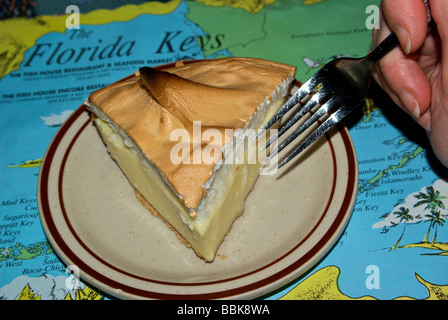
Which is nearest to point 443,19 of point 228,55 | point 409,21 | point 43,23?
point 409,21

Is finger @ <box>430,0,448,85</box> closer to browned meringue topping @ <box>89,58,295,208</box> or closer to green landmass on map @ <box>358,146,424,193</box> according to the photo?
green landmass on map @ <box>358,146,424,193</box>

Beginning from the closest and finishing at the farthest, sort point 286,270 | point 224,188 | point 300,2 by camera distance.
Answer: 1. point 286,270
2. point 224,188
3. point 300,2

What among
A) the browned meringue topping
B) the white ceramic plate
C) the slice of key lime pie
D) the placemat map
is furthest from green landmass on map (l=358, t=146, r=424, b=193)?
the browned meringue topping

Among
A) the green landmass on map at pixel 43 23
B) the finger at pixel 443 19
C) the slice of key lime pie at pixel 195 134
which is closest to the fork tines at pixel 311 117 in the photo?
the slice of key lime pie at pixel 195 134

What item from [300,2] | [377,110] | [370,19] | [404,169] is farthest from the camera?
[300,2]

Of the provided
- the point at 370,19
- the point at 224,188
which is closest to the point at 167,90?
the point at 224,188
